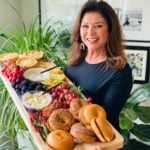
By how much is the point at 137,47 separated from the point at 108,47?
0.83 metres

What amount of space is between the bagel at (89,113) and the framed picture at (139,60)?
3.93ft

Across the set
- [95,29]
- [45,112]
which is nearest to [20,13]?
[95,29]

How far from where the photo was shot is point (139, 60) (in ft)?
6.89

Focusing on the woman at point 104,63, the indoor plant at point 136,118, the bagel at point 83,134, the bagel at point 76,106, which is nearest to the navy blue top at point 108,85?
the woman at point 104,63

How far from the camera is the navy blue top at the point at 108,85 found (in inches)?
Result: 46.3

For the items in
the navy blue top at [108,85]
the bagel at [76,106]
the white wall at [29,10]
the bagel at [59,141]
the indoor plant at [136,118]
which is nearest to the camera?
the bagel at [59,141]

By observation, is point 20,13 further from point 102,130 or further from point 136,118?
point 102,130

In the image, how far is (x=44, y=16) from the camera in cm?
223

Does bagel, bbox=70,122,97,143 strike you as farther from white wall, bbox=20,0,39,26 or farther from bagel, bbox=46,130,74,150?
white wall, bbox=20,0,39,26

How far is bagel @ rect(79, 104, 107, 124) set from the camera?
0.93 m

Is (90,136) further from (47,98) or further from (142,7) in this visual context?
(142,7)

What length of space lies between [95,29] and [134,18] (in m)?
0.86

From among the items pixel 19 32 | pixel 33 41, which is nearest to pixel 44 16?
pixel 19 32

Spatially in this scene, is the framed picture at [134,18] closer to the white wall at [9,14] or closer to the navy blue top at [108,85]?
the white wall at [9,14]
